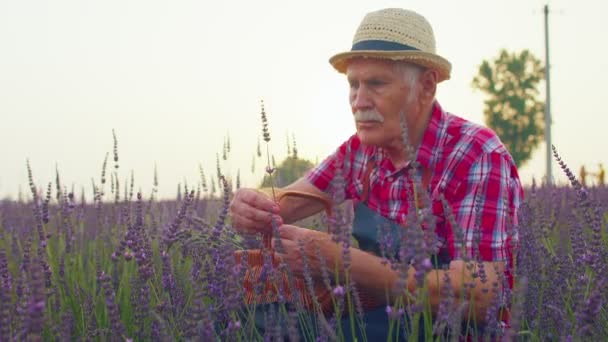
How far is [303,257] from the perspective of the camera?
90.8 inches

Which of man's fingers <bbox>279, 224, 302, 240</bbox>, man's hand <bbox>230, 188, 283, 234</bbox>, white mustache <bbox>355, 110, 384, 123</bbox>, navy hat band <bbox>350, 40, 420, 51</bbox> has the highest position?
navy hat band <bbox>350, 40, 420, 51</bbox>

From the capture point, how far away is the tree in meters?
31.0

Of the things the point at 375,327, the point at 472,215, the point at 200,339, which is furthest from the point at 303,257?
the point at 472,215

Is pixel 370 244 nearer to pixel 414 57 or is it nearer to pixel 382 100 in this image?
pixel 382 100

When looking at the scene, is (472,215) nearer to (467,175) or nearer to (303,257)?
(467,175)

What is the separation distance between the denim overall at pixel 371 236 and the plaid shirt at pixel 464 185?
0.21ft

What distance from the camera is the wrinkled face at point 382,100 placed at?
10.3 ft

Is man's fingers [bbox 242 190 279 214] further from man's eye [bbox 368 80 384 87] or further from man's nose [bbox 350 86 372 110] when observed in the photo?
man's eye [bbox 368 80 384 87]

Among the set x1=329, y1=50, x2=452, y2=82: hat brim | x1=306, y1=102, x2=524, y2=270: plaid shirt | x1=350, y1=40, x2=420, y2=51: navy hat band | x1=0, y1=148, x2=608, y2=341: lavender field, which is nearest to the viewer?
x1=0, y1=148, x2=608, y2=341: lavender field

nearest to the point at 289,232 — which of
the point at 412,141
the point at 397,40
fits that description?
the point at 412,141

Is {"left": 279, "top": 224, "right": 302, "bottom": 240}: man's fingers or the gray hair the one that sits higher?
the gray hair

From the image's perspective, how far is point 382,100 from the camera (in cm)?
313

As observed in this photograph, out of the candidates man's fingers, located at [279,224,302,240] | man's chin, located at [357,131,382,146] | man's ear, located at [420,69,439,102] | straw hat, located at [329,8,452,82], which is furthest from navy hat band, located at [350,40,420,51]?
man's fingers, located at [279,224,302,240]

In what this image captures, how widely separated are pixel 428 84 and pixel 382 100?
0.92ft
